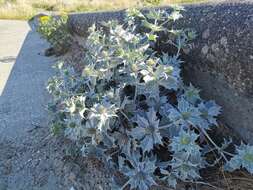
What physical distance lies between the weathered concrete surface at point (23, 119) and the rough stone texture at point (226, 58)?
1.39 m

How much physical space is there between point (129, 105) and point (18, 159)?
133 cm

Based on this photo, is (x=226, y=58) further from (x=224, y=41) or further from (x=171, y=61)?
(x=171, y=61)

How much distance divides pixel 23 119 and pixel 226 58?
2.58m

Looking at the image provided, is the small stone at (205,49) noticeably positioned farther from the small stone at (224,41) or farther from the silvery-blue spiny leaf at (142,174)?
the silvery-blue spiny leaf at (142,174)

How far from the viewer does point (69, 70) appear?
3371 millimetres

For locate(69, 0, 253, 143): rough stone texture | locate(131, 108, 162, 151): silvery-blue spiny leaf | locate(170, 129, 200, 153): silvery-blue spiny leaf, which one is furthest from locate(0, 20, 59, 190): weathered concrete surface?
locate(69, 0, 253, 143): rough stone texture

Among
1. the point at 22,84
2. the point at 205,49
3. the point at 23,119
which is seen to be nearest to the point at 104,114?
the point at 205,49

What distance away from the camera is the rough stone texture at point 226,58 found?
7.92ft

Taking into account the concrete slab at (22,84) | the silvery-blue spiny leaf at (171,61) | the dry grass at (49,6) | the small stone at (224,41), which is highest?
the small stone at (224,41)

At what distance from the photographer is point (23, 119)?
4.32 metres

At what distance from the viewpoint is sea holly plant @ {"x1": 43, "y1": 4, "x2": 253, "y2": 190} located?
239 centimetres

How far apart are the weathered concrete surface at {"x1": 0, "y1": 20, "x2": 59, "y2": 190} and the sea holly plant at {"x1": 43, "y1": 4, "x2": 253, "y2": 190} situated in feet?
1.64

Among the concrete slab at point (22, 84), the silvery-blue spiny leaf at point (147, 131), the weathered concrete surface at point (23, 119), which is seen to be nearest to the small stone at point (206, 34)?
the silvery-blue spiny leaf at point (147, 131)

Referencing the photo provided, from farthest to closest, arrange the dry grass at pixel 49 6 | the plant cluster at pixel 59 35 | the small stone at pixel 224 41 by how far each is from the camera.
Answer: the dry grass at pixel 49 6 → the plant cluster at pixel 59 35 → the small stone at pixel 224 41
